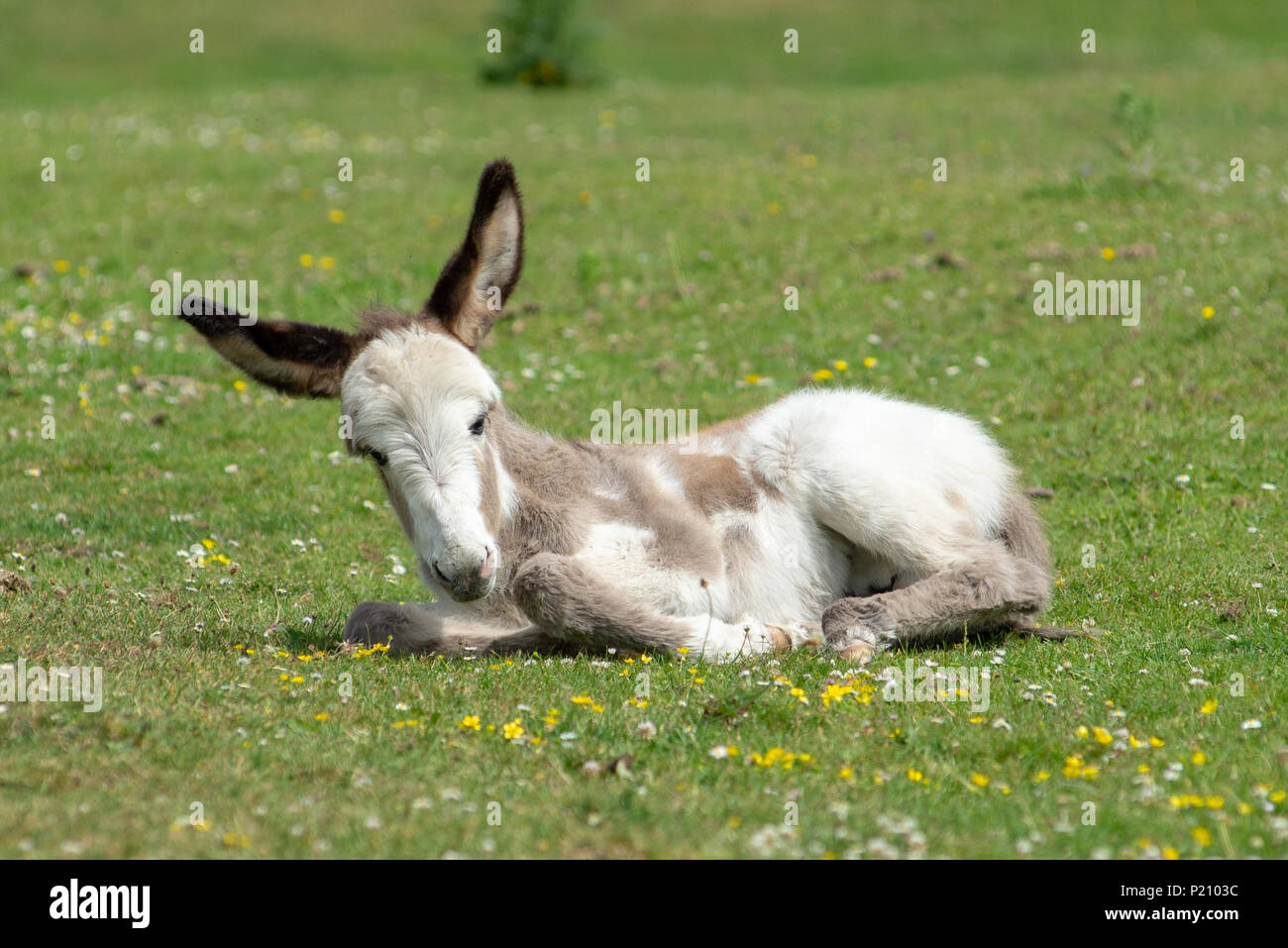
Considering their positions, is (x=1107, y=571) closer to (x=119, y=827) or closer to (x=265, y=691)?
(x=265, y=691)

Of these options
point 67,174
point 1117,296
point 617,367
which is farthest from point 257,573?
point 67,174

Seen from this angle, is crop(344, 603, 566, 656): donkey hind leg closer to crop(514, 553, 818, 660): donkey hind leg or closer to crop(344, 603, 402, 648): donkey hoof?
crop(344, 603, 402, 648): donkey hoof

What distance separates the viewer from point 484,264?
23.6 feet

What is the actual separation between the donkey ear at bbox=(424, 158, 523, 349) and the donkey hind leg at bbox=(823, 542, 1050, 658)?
2.45m

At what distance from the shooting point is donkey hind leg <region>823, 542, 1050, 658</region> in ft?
23.5

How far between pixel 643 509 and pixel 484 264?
158cm

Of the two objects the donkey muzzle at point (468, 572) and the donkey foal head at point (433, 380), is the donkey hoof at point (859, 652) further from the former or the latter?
the donkey muzzle at point (468, 572)

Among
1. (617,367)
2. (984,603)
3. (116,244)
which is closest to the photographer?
(984,603)

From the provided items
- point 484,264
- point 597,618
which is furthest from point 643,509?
point 484,264

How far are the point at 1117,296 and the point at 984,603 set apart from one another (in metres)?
7.75

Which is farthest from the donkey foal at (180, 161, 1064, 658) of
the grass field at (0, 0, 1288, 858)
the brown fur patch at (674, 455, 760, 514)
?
the grass field at (0, 0, 1288, 858)

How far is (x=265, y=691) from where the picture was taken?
612cm

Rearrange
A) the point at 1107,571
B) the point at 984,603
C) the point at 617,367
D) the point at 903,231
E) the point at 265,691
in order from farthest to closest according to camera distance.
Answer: the point at 903,231, the point at 617,367, the point at 1107,571, the point at 984,603, the point at 265,691

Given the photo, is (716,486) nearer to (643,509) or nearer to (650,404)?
(643,509)
